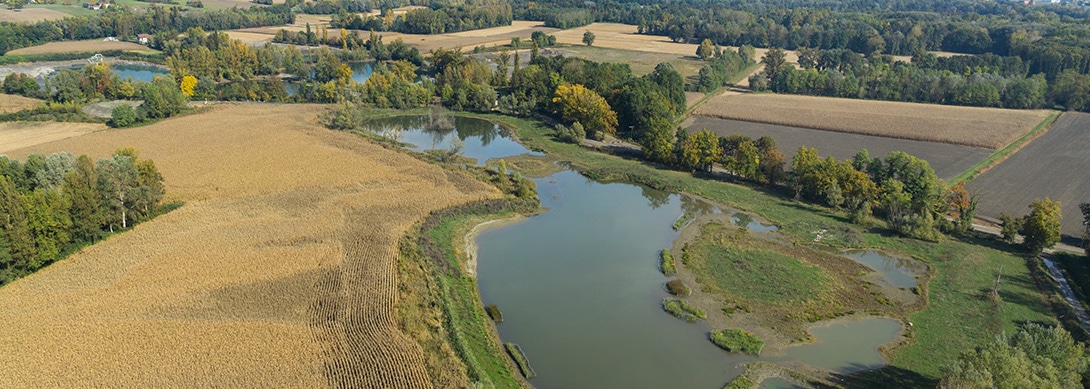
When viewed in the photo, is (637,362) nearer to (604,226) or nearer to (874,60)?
(604,226)

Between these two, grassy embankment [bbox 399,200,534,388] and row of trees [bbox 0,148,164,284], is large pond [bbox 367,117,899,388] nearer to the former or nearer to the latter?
grassy embankment [bbox 399,200,534,388]

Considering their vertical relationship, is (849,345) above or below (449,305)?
below

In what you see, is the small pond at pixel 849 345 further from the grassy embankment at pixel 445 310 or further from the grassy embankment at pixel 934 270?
the grassy embankment at pixel 445 310

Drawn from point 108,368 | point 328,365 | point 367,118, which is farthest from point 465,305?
point 367,118

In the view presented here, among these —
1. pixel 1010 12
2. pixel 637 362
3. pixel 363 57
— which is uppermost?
pixel 1010 12

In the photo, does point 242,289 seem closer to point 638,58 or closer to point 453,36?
point 638,58

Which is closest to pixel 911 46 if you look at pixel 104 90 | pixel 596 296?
pixel 596 296

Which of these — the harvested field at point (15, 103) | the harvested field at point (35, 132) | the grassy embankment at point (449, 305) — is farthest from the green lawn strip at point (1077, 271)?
the harvested field at point (15, 103)

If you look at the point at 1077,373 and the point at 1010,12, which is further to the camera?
the point at 1010,12
